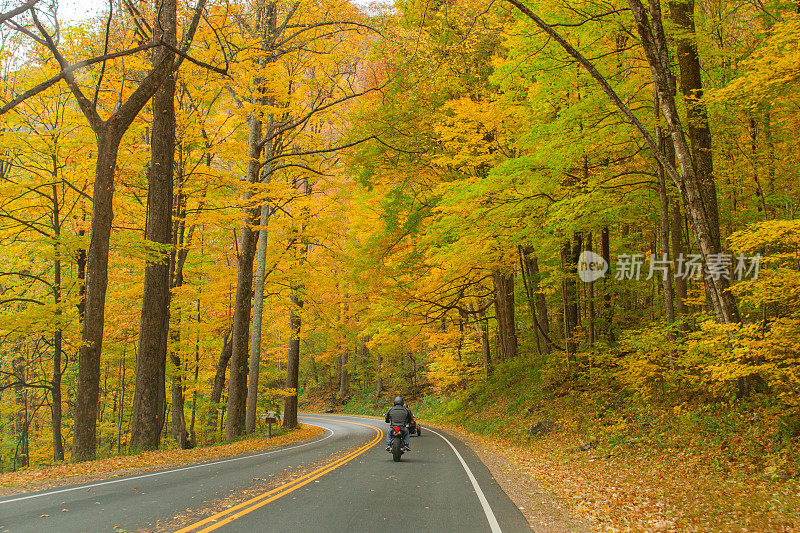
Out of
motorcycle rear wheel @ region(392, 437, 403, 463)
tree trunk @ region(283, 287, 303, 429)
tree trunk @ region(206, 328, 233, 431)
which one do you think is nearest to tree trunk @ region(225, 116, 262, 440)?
Result: tree trunk @ region(206, 328, 233, 431)

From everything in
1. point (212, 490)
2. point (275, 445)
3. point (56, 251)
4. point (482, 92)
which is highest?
point (482, 92)

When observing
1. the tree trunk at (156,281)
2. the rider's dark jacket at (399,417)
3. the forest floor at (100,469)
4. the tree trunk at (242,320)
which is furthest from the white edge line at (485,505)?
the tree trunk at (242,320)

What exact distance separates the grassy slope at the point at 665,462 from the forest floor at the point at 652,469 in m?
0.02

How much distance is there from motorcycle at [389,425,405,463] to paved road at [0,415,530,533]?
110 cm

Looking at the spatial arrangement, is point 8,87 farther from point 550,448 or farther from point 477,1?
point 550,448

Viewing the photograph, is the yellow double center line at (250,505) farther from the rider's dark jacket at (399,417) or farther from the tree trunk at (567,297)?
the tree trunk at (567,297)

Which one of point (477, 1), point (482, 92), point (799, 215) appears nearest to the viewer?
point (799, 215)

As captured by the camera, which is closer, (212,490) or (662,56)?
(212,490)

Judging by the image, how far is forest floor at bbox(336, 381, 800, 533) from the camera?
602 cm

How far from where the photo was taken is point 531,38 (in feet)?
38.4

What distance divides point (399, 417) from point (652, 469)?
6.05 m

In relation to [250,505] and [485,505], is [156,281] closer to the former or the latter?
[250,505]

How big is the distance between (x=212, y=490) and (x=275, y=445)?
368 inches

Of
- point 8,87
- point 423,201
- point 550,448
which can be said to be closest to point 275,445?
point 550,448
